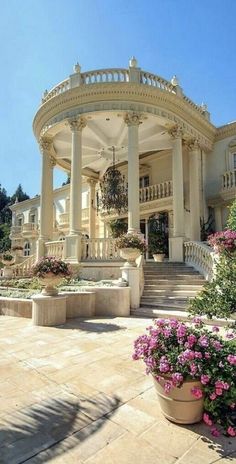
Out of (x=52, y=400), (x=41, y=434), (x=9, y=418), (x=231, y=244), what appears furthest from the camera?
(x=231, y=244)

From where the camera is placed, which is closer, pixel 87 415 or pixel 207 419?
pixel 207 419

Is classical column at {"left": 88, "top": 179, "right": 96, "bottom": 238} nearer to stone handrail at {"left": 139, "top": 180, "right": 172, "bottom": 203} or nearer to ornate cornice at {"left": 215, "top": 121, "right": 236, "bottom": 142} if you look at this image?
stone handrail at {"left": 139, "top": 180, "right": 172, "bottom": 203}

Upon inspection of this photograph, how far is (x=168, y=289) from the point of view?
9188 millimetres

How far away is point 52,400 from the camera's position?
315 centimetres

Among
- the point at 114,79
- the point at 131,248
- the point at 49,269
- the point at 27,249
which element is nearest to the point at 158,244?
the point at 131,248

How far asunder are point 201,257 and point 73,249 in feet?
15.4

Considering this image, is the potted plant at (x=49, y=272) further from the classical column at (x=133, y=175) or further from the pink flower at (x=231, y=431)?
the pink flower at (x=231, y=431)

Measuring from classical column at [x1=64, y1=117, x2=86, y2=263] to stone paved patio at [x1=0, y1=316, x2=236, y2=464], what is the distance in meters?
6.01

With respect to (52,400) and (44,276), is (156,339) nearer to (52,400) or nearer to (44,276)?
(52,400)

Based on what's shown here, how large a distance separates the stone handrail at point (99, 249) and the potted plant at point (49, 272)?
376cm

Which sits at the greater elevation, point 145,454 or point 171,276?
point 171,276

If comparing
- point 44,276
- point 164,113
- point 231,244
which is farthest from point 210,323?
point 164,113

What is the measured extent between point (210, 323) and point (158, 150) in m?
10.8

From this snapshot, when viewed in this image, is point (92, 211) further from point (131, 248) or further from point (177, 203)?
point (131, 248)
